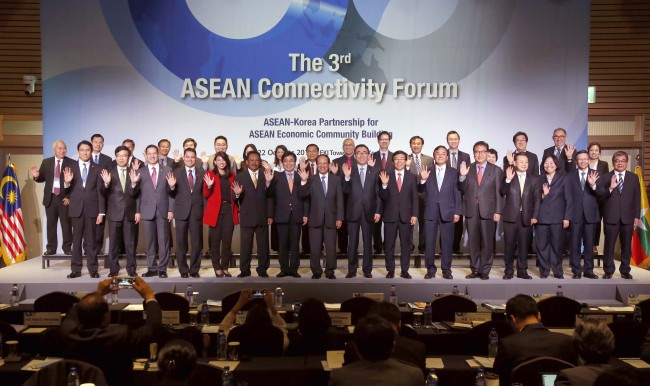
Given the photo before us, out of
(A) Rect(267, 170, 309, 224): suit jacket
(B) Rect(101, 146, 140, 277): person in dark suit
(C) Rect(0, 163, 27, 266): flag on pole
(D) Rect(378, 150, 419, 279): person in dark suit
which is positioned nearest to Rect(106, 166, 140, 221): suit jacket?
(B) Rect(101, 146, 140, 277): person in dark suit

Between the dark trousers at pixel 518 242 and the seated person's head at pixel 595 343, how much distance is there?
5.17m

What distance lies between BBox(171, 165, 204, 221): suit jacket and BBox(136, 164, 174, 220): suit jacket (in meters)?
0.14

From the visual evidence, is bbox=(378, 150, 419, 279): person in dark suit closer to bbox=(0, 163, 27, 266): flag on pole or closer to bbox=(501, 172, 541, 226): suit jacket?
bbox=(501, 172, 541, 226): suit jacket

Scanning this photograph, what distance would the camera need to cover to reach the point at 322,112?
10.0 meters

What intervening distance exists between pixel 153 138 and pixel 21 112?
8.68 ft

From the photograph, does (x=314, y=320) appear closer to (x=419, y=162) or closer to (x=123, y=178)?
(x=123, y=178)

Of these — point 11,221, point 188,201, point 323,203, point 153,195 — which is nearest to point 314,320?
point 323,203

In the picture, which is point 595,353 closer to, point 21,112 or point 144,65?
point 144,65

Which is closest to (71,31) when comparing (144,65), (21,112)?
(144,65)

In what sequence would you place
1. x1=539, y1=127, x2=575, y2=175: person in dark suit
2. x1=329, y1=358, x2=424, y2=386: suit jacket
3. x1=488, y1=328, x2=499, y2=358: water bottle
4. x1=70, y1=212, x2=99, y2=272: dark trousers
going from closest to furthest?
x1=329, y1=358, x2=424, y2=386: suit jacket → x1=488, y1=328, x2=499, y2=358: water bottle → x1=70, y1=212, x2=99, y2=272: dark trousers → x1=539, y1=127, x2=575, y2=175: person in dark suit

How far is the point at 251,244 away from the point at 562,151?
434 cm

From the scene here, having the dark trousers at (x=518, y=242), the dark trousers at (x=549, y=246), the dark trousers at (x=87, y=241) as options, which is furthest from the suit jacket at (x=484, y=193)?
the dark trousers at (x=87, y=241)

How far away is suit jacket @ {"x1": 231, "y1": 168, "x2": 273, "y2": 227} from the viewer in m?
→ 8.23

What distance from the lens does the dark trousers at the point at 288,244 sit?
27.6 ft
